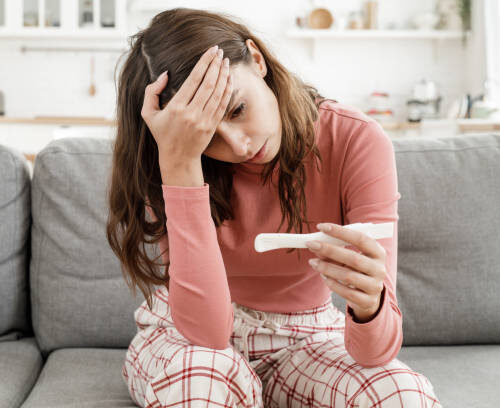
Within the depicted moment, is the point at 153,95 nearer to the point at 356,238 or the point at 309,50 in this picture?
the point at 356,238

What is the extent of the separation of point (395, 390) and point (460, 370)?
1.43ft

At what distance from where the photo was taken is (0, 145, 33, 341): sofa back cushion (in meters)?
1.32

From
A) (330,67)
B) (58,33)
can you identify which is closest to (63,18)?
(58,33)

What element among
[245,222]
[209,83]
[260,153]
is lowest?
[245,222]

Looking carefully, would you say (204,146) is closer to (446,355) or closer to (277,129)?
(277,129)

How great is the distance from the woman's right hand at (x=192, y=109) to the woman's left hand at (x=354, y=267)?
0.25 metres

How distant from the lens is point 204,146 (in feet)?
3.07

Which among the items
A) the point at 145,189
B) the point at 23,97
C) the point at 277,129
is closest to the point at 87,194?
the point at 145,189

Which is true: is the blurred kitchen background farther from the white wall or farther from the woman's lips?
the woman's lips

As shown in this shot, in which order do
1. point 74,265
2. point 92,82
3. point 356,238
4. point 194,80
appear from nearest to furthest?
point 356,238 → point 194,80 → point 74,265 → point 92,82

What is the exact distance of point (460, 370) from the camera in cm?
121

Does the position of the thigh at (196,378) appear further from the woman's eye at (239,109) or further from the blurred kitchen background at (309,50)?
the blurred kitchen background at (309,50)

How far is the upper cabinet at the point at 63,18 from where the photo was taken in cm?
429

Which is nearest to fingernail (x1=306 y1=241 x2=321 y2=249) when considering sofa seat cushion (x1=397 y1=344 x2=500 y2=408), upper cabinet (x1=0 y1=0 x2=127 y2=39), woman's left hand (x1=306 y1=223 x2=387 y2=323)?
woman's left hand (x1=306 y1=223 x2=387 y2=323)
